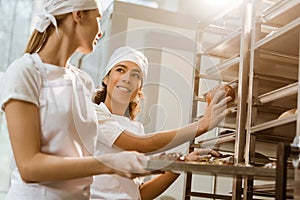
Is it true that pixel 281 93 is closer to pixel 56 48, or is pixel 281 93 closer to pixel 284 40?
pixel 284 40

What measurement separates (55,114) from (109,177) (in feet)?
2.11

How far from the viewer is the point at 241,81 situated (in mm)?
2072

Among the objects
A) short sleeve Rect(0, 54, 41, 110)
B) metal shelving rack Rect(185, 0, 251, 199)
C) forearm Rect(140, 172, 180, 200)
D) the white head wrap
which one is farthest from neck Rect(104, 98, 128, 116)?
short sleeve Rect(0, 54, 41, 110)

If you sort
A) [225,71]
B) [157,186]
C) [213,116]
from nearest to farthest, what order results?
[213,116] → [157,186] → [225,71]

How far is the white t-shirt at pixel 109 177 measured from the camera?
64.2 inches

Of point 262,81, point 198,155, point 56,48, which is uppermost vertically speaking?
point 262,81

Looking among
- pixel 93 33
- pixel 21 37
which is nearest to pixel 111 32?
pixel 21 37

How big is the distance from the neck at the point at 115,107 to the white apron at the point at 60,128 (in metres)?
0.62

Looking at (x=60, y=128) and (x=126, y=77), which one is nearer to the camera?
(x=60, y=128)

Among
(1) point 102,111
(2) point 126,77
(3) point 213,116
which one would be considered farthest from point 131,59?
(3) point 213,116

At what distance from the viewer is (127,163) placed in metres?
1.02

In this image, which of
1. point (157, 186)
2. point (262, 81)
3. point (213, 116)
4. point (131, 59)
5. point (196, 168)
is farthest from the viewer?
point (262, 81)

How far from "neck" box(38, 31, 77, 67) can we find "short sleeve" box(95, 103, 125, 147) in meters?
0.46

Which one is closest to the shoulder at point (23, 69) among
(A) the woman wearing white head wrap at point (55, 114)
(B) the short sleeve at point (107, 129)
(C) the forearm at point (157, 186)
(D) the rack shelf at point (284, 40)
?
(A) the woman wearing white head wrap at point (55, 114)
